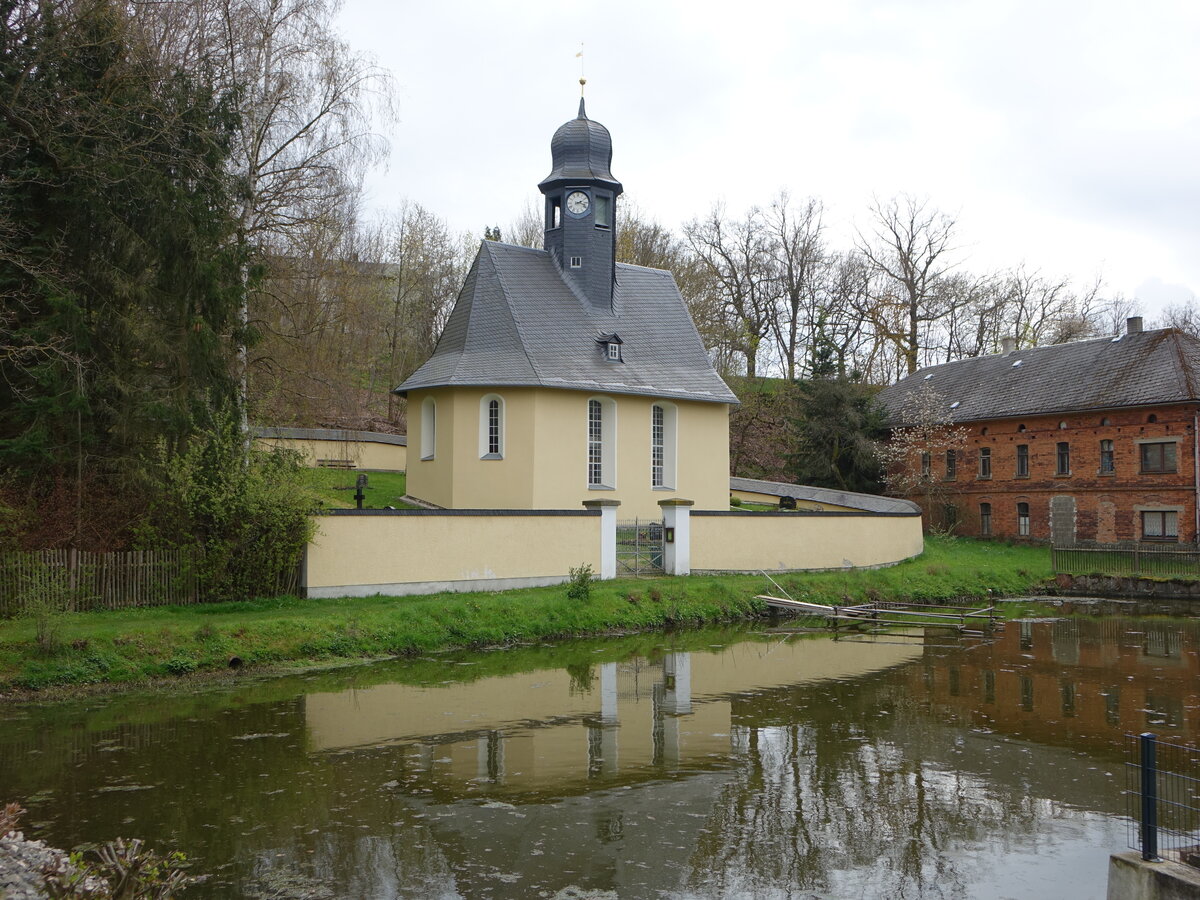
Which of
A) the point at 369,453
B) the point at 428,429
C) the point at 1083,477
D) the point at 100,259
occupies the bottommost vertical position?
the point at 1083,477

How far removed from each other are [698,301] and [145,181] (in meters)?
29.3

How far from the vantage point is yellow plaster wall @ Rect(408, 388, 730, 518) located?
82.5 ft

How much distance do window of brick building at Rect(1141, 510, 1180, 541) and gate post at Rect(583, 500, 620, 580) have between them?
20.0 meters

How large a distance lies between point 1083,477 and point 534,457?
66.8 ft

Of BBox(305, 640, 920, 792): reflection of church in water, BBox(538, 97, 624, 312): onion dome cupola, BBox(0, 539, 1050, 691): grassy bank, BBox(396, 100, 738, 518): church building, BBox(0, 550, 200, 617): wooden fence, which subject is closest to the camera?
BBox(305, 640, 920, 792): reflection of church in water

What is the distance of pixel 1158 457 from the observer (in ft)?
103

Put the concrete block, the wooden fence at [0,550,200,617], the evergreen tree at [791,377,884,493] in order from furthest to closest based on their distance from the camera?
the evergreen tree at [791,377,884,493] → the wooden fence at [0,550,200,617] → the concrete block

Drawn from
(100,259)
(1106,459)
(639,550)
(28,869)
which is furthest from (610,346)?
(28,869)

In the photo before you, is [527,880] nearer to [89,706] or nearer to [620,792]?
[620,792]

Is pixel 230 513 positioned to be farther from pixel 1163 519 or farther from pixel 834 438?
pixel 1163 519

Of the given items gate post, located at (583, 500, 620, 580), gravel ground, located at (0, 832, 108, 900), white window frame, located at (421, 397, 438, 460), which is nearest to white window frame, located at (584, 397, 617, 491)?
white window frame, located at (421, 397, 438, 460)

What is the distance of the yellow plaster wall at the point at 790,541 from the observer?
77.2 feet

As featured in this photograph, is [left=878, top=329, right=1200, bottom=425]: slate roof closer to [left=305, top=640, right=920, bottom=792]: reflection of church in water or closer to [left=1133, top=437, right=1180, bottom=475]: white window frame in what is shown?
[left=1133, top=437, right=1180, bottom=475]: white window frame

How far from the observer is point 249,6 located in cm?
2031
